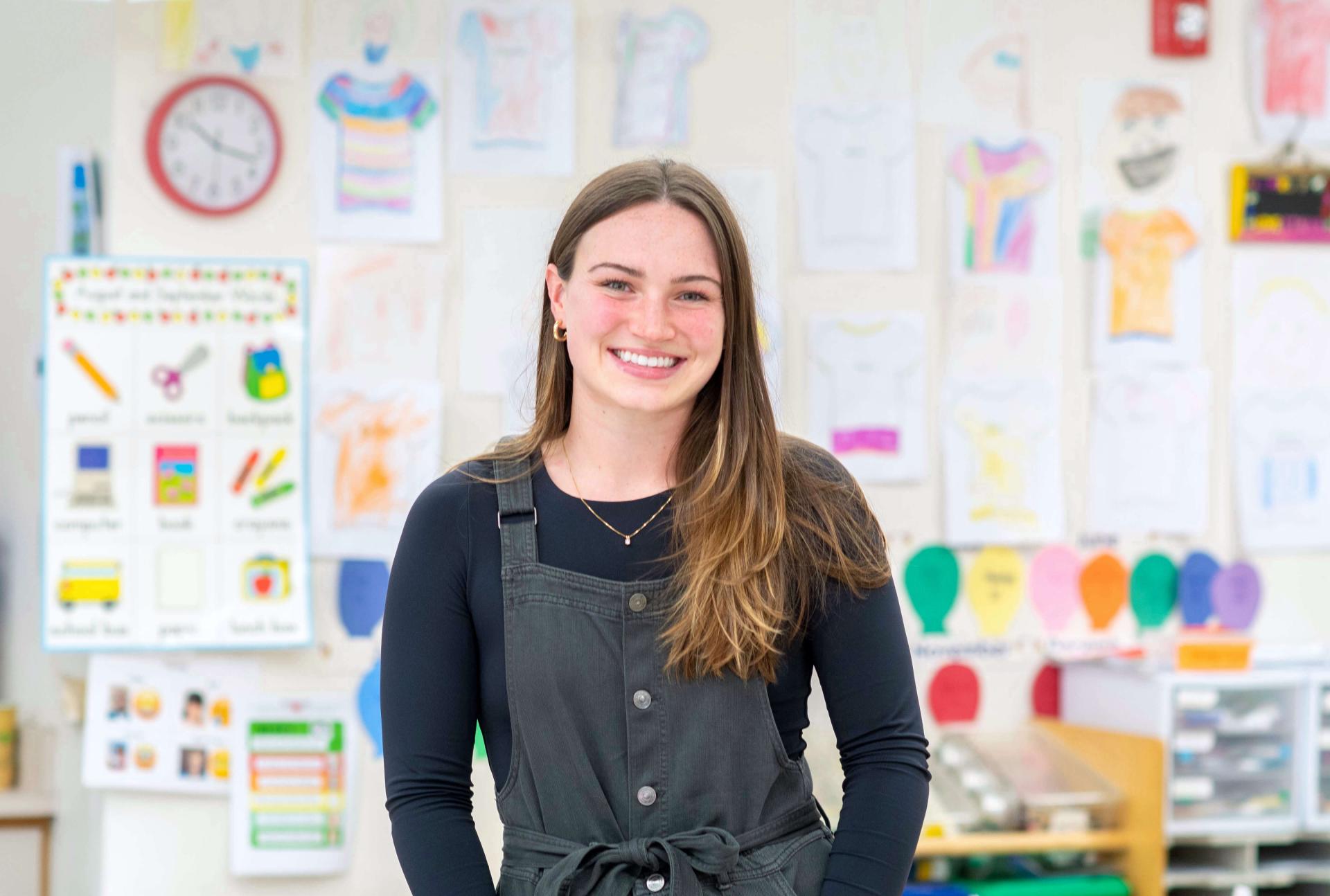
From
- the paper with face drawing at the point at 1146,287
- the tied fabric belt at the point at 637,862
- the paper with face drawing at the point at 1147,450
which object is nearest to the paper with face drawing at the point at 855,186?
the paper with face drawing at the point at 1146,287

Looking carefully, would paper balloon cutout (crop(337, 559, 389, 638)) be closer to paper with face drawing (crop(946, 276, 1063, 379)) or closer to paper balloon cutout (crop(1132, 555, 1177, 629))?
paper with face drawing (crop(946, 276, 1063, 379))

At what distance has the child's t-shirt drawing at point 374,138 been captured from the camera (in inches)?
102

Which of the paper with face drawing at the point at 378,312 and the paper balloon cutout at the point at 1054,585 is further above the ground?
the paper with face drawing at the point at 378,312

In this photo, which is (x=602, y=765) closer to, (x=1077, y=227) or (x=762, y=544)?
(x=762, y=544)

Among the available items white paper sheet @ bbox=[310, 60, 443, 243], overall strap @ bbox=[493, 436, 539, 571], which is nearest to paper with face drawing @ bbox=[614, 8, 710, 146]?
white paper sheet @ bbox=[310, 60, 443, 243]

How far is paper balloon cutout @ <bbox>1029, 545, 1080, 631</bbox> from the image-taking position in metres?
2.83

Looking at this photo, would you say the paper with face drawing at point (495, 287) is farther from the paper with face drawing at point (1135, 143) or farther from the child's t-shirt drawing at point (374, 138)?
the paper with face drawing at point (1135, 143)

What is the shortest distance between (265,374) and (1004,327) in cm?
152

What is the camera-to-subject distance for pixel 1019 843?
250 cm

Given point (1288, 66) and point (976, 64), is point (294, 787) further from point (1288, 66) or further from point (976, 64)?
point (1288, 66)

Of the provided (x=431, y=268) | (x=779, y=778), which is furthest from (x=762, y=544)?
(x=431, y=268)

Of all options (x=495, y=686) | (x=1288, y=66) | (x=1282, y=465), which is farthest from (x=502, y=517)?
(x=1288, y=66)

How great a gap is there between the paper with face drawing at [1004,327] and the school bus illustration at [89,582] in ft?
5.65

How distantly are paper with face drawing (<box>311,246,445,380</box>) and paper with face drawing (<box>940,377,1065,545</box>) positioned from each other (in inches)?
42.6
